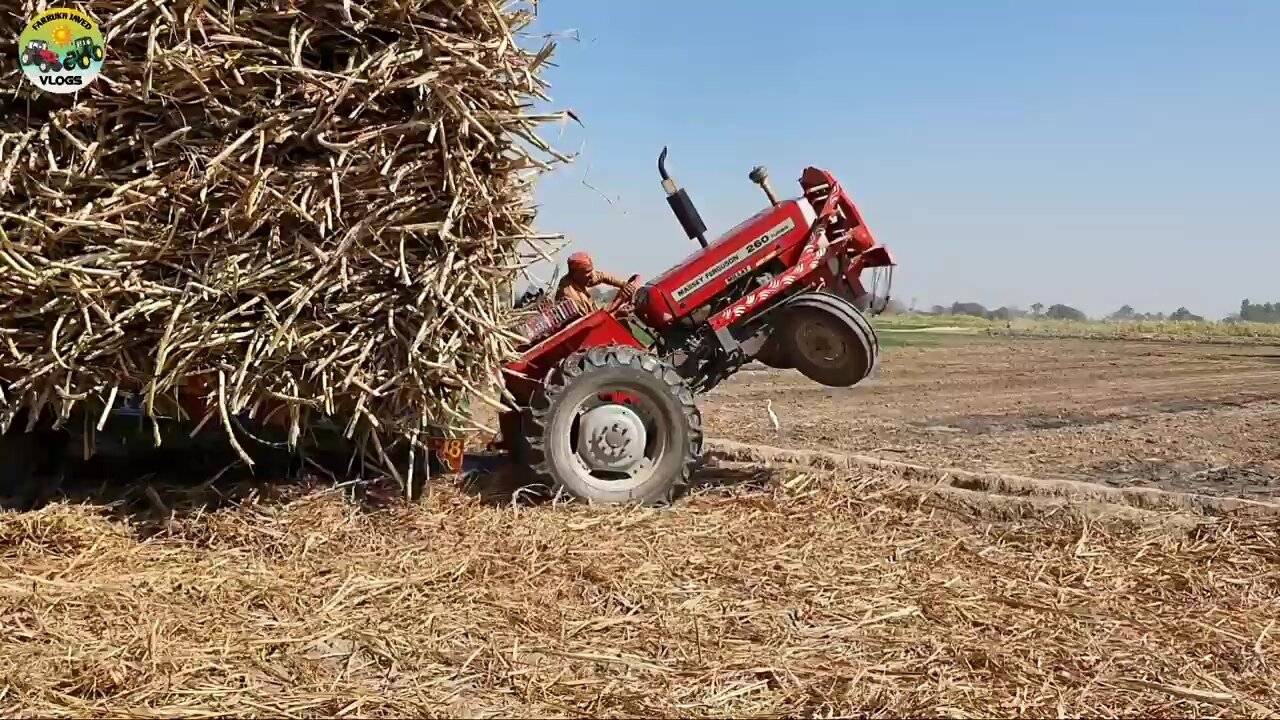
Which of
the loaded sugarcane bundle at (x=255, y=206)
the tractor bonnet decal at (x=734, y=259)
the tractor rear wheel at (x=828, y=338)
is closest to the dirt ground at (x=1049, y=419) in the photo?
the tractor rear wheel at (x=828, y=338)

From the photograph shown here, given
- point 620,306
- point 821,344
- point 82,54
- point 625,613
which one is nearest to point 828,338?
point 821,344

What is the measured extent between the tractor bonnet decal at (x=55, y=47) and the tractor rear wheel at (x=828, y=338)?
3916 millimetres

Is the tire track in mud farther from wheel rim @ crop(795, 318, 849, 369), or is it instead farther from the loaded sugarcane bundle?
the loaded sugarcane bundle

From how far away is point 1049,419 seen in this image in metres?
10.8

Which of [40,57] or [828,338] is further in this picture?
[828,338]

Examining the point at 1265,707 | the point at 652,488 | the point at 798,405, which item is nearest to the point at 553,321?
the point at 652,488

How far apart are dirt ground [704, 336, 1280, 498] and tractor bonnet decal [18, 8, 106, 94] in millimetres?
5543

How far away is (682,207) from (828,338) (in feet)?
4.07

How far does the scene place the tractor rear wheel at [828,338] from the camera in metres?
6.36

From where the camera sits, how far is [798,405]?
12.2 meters

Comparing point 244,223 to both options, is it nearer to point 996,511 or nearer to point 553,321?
point 553,321

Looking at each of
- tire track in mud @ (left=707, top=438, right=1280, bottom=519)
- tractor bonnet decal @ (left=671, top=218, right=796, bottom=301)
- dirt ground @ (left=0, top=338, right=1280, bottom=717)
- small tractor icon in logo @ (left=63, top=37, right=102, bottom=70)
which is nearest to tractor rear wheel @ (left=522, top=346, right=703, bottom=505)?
dirt ground @ (left=0, top=338, right=1280, bottom=717)

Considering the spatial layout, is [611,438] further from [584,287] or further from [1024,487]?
[1024,487]

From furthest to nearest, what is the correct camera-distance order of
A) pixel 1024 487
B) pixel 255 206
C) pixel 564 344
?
1. pixel 564 344
2. pixel 1024 487
3. pixel 255 206
